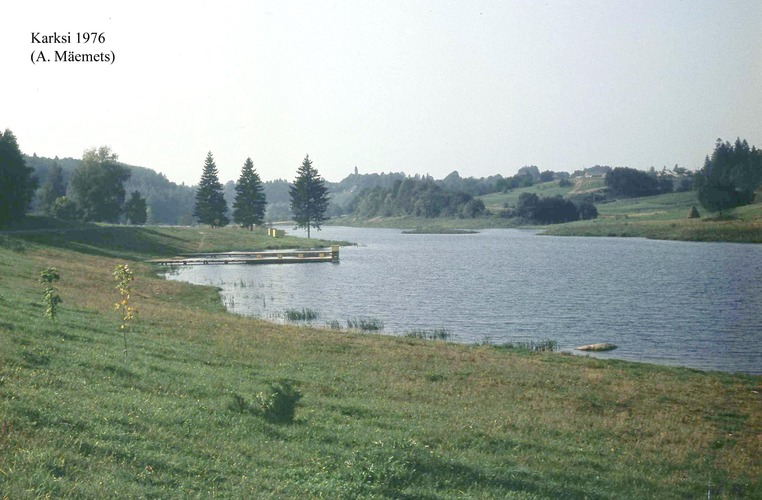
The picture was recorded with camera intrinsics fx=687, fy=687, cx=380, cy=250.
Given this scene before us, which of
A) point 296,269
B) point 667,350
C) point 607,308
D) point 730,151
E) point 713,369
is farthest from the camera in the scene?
point 730,151

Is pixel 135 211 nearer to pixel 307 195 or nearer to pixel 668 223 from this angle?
pixel 307 195

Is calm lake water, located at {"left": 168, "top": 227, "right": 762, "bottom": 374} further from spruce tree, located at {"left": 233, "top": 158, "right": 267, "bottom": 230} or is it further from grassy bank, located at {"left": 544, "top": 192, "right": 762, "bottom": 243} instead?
spruce tree, located at {"left": 233, "top": 158, "right": 267, "bottom": 230}

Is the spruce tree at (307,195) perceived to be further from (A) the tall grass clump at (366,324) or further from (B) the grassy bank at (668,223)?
(A) the tall grass clump at (366,324)

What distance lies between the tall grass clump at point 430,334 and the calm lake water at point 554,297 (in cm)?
63

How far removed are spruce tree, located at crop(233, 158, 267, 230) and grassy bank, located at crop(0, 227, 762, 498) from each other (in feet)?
329

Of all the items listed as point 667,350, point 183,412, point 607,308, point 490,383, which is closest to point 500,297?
point 607,308

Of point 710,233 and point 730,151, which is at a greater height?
point 730,151

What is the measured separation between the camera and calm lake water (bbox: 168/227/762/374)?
116 ft

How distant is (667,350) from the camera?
32.7 m

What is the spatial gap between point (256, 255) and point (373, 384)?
78.9m

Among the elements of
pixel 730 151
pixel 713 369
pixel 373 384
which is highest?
pixel 730 151

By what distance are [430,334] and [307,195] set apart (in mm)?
105028

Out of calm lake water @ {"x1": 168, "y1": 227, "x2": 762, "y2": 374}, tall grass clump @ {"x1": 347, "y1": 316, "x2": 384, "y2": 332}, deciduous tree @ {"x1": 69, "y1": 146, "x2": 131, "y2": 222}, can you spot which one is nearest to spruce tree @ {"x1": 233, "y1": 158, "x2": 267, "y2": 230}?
deciduous tree @ {"x1": 69, "y1": 146, "x2": 131, "y2": 222}

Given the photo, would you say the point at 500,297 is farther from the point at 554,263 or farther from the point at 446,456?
the point at 446,456
